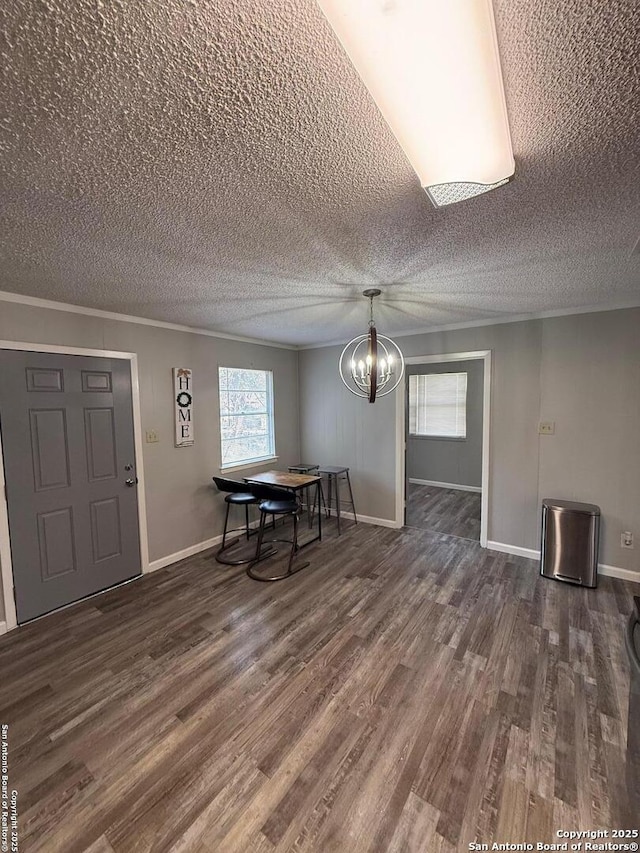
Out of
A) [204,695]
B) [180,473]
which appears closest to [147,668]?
[204,695]

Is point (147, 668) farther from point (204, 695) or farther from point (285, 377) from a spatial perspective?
point (285, 377)

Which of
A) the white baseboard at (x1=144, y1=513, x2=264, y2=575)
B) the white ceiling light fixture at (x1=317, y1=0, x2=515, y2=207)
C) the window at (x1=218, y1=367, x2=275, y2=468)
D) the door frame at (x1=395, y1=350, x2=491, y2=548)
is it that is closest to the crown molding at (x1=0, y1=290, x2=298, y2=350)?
the window at (x1=218, y1=367, x2=275, y2=468)

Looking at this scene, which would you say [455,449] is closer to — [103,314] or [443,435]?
[443,435]

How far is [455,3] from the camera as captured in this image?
0.66 m

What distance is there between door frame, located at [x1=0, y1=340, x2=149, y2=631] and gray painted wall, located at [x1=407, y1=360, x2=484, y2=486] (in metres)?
4.59

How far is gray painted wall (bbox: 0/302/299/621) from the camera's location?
2.79m

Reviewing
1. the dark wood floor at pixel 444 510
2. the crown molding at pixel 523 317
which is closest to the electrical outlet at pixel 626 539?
the dark wood floor at pixel 444 510

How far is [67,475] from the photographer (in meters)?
2.82

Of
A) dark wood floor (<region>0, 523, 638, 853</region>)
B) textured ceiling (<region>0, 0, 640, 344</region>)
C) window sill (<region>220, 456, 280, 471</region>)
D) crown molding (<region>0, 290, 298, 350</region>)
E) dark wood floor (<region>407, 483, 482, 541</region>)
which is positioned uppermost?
textured ceiling (<region>0, 0, 640, 344</region>)

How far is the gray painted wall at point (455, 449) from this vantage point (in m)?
6.08

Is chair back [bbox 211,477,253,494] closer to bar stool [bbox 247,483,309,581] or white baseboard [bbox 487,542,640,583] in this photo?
bar stool [bbox 247,483,309,581]

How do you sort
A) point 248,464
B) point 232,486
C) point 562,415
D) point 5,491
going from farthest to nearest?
point 248,464
point 232,486
point 562,415
point 5,491

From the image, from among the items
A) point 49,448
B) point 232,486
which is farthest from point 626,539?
point 49,448

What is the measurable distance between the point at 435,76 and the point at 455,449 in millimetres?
6146
